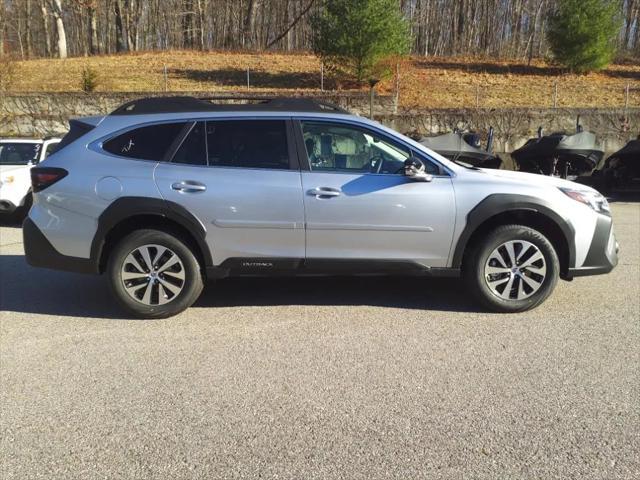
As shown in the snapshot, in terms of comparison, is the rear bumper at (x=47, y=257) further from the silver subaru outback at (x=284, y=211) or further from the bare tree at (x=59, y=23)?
the bare tree at (x=59, y=23)

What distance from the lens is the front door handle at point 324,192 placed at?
485 centimetres

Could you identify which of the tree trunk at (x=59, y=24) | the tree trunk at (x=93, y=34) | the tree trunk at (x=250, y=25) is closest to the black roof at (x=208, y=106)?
the tree trunk at (x=59, y=24)

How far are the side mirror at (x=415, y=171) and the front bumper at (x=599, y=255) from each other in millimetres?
1535

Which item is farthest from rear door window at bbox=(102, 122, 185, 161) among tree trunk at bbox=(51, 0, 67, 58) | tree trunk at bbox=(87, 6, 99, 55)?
tree trunk at bbox=(87, 6, 99, 55)

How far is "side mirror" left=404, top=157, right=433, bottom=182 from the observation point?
4.84 meters

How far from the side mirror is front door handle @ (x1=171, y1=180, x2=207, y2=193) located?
68.1 inches

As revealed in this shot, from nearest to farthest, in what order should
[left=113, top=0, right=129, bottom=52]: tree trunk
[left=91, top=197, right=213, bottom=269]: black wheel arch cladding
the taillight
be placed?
[left=91, top=197, right=213, bottom=269]: black wheel arch cladding < the taillight < [left=113, top=0, right=129, bottom=52]: tree trunk

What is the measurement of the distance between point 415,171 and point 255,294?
207cm

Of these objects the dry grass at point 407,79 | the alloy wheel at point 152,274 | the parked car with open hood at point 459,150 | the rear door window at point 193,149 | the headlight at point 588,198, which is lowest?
the alloy wheel at point 152,274

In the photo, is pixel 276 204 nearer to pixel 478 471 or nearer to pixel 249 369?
pixel 249 369

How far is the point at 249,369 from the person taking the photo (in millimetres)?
3984

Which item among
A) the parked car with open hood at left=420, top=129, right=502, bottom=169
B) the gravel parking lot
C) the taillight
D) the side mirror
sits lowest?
the gravel parking lot

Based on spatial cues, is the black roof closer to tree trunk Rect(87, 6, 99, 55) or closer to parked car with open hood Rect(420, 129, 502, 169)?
parked car with open hood Rect(420, 129, 502, 169)

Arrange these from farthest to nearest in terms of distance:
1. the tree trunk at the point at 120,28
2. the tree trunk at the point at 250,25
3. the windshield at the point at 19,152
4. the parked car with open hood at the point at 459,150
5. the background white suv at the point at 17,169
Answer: the tree trunk at the point at 250,25
the tree trunk at the point at 120,28
the parked car with open hood at the point at 459,150
the windshield at the point at 19,152
the background white suv at the point at 17,169
